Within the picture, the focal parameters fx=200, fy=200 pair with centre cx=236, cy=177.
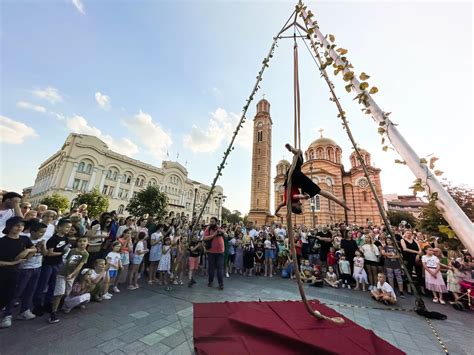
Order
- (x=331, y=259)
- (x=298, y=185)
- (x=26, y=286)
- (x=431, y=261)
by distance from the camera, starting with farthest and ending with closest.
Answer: (x=331, y=259) → (x=431, y=261) → (x=26, y=286) → (x=298, y=185)

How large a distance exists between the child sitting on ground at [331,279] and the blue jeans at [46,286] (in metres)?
8.63

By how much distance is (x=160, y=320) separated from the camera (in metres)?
4.05

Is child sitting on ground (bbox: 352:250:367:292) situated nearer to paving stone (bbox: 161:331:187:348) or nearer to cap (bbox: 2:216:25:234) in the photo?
paving stone (bbox: 161:331:187:348)

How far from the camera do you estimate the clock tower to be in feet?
136

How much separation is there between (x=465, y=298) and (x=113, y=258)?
10.7 meters

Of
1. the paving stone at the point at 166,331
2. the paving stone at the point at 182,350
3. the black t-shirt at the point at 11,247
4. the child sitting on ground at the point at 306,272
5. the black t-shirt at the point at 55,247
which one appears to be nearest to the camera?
the paving stone at the point at 182,350

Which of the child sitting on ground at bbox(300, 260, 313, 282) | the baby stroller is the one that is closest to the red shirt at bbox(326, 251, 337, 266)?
the child sitting on ground at bbox(300, 260, 313, 282)

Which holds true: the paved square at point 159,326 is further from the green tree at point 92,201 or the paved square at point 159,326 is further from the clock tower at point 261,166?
the clock tower at point 261,166

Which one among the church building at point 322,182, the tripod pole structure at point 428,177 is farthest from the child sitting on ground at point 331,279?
the church building at point 322,182

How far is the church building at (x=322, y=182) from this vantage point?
116 feet

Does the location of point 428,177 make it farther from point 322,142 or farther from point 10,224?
point 322,142

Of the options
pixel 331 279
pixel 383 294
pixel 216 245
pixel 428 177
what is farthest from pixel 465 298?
pixel 216 245

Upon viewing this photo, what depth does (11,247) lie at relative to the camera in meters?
3.77

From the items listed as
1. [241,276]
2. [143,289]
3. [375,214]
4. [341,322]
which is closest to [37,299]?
[143,289]
